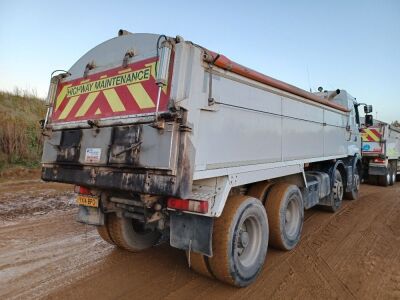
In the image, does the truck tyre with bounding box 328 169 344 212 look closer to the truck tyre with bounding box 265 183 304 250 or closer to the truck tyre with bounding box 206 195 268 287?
the truck tyre with bounding box 265 183 304 250

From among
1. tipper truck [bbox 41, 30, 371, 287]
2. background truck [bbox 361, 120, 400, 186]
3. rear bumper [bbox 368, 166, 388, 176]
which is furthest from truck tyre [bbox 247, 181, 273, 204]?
rear bumper [bbox 368, 166, 388, 176]

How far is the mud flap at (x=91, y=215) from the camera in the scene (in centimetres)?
365

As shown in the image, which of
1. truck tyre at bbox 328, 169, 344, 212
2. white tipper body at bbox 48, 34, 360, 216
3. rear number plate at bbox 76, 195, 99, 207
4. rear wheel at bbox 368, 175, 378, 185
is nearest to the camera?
white tipper body at bbox 48, 34, 360, 216

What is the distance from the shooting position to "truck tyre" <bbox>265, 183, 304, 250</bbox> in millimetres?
4004

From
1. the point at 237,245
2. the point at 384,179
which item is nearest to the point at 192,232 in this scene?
the point at 237,245

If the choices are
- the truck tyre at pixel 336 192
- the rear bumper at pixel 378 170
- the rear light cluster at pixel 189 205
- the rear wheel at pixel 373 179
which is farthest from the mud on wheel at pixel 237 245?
the rear wheel at pixel 373 179

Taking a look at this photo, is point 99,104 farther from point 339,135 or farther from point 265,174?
point 339,135

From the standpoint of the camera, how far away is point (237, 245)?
318 centimetres

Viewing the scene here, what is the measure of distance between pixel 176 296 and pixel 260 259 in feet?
3.44

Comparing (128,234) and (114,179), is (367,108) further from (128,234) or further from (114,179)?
(114,179)

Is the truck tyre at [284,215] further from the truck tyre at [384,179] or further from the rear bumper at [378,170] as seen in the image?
the truck tyre at [384,179]

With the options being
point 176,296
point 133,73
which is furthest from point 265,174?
point 133,73

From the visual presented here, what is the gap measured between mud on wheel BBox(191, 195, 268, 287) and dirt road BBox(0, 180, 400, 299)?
0.62 feet

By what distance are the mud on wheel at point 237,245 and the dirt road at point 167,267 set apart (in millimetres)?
189
